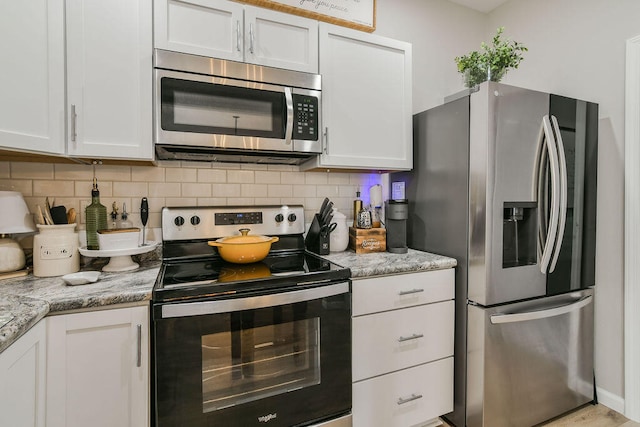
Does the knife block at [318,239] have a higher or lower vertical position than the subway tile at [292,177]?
lower

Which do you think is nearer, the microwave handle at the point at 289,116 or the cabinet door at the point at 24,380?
the cabinet door at the point at 24,380

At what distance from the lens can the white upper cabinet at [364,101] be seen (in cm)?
178

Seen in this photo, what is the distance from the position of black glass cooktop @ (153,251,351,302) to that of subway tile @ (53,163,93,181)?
0.60 m

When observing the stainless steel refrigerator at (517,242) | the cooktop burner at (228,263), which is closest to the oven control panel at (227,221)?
the cooktop burner at (228,263)

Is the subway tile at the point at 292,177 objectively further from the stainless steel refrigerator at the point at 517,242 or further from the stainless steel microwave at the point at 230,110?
the stainless steel refrigerator at the point at 517,242

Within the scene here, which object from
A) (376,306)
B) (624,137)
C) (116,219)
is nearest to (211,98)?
(116,219)

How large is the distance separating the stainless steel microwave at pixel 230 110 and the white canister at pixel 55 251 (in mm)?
538

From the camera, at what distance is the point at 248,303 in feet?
4.15

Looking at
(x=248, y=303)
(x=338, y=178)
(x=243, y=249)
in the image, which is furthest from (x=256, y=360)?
(x=338, y=178)

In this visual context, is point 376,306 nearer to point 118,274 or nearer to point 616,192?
point 118,274

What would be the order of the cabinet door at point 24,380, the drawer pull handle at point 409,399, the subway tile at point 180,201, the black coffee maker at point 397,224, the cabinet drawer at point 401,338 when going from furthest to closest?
1. the black coffee maker at point 397,224
2. the subway tile at point 180,201
3. the drawer pull handle at point 409,399
4. the cabinet drawer at point 401,338
5. the cabinet door at point 24,380

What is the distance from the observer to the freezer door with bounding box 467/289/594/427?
162 centimetres

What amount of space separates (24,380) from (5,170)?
42.5 inches

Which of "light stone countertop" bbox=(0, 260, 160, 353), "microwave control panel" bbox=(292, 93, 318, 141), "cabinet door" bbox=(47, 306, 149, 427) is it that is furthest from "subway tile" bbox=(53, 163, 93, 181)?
"microwave control panel" bbox=(292, 93, 318, 141)
